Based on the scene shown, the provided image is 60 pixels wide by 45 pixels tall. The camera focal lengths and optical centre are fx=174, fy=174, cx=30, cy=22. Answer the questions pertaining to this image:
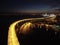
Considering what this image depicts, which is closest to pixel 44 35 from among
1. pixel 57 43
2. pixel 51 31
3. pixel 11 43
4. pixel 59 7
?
pixel 51 31

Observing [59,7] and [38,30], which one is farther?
[38,30]

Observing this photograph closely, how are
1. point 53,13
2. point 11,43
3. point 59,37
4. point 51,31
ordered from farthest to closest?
point 51,31, point 53,13, point 59,37, point 11,43

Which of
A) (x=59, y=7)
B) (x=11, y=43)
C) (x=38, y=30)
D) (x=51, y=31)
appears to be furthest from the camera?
(x=38, y=30)

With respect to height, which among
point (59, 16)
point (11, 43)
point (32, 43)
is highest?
point (59, 16)

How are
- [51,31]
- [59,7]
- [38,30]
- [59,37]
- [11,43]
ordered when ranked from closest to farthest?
[11,43]
[59,7]
[59,37]
[51,31]
[38,30]

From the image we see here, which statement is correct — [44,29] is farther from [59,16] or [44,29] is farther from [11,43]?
[11,43]

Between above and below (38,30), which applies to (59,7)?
above

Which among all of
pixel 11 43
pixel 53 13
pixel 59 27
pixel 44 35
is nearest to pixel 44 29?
pixel 44 35

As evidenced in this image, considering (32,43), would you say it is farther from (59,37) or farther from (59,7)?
(59,7)

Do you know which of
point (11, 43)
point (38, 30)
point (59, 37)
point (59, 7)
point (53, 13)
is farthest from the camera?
point (38, 30)

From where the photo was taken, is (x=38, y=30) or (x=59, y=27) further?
(x=38, y=30)
